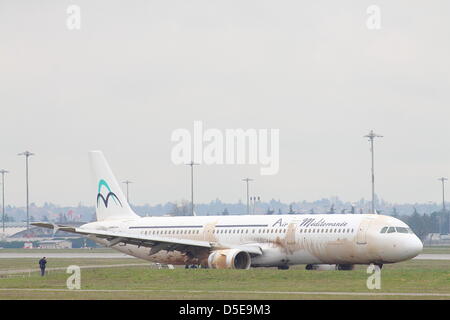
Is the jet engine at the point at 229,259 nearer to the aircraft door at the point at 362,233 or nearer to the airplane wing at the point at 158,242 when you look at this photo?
the airplane wing at the point at 158,242

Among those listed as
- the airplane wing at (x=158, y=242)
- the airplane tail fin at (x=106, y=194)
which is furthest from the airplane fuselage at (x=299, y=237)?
the airplane tail fin at (x=106, y=194)

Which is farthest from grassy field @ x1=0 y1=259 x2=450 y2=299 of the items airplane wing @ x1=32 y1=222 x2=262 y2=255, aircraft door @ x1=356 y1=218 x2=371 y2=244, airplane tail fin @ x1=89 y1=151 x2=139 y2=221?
airplane tail fin @ x1=89 y1=151 x2=139 y2=221

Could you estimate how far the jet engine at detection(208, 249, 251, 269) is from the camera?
234 ft

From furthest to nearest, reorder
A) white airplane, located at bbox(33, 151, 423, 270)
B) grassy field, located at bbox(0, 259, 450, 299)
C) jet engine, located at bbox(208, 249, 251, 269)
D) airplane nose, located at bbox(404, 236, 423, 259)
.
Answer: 1. jet engine, located at bbox(208, 249, 251, 269)
2. white airplane, located at bbox(33, 151, 423, 270)
3. airplane nose, located at bbox(404, 236, 423, 259)
4. grassy field, located at bbox(0, 259, 450, 299)

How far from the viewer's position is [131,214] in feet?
279

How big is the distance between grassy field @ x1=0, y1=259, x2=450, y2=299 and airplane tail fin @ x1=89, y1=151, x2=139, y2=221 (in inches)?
656

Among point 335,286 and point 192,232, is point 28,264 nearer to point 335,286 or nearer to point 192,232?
point 192,232

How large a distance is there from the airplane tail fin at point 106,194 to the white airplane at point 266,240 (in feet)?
6.13

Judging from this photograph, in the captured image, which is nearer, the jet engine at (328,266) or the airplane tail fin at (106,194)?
the jet engine at (328,266)

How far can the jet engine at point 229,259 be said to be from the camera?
234 ft

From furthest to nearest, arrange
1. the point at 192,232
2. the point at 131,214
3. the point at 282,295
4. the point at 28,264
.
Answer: the point at 28,264 < the point at 131,214 < the point at 192,232 < the point at 282,295

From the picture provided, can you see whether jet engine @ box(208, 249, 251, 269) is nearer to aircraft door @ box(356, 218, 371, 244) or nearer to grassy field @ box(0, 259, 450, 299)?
grassy field @ box(0, 259, 450, 299)

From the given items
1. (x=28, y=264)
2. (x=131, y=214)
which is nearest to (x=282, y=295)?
(x=131, y=214)

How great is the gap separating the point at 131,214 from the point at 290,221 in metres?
16.5
